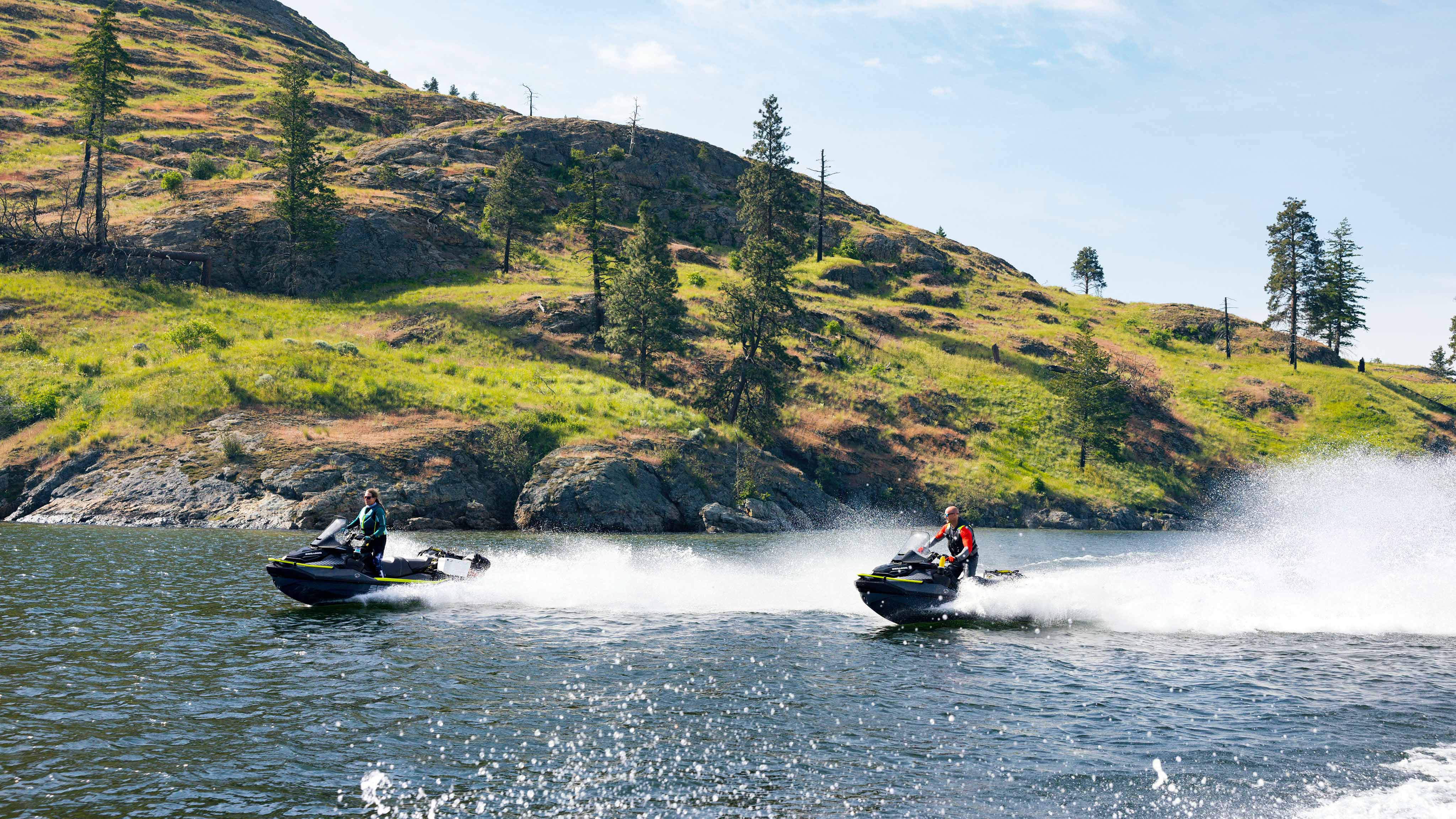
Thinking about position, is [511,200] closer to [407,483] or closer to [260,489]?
[407,483]

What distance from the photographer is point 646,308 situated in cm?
6862

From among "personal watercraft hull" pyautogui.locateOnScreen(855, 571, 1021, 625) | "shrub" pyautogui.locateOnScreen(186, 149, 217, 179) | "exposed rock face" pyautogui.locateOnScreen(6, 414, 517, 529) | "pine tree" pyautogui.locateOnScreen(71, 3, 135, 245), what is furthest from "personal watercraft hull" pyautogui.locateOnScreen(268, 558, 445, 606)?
"shrub" pyautogui.locateOnScreen(186, 149, 217, 179)

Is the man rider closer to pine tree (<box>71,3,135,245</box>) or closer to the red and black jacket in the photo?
the red and black jacket

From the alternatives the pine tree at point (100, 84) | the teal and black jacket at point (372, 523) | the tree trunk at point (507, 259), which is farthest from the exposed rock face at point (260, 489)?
the tree trunk at point (507, 259)

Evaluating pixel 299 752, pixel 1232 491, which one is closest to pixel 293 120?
pixel 299 752

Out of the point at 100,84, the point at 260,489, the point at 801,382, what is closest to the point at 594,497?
the point at 260,489

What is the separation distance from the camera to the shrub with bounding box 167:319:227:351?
5628 centimetres

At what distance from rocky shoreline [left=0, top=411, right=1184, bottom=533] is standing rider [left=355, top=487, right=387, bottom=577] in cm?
2118

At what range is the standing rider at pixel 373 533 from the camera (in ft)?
72.2

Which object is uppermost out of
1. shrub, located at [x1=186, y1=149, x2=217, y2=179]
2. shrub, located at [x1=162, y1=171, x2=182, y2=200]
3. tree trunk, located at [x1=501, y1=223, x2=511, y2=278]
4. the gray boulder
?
shrub, located at [x1=186, y1=149, x2=217, y2=179]

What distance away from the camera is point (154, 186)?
78.2m

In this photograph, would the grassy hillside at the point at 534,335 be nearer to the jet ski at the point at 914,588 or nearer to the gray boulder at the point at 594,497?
the gray boulder at the point at 594,497

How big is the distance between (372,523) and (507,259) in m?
67.7

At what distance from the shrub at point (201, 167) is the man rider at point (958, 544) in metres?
87.7
